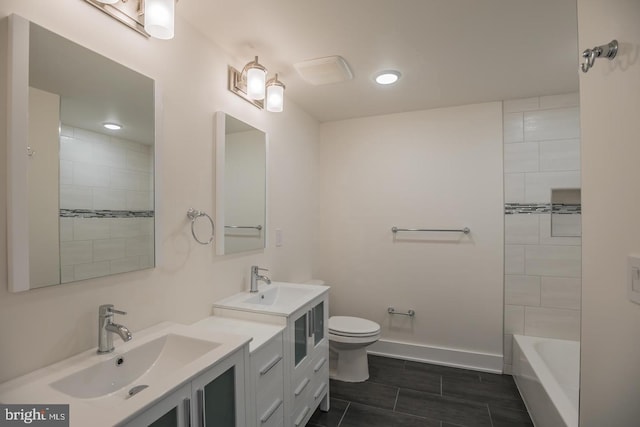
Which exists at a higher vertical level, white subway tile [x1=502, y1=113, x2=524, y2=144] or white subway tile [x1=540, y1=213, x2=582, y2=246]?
white subway tile [x1=502, y1=113, x2=524, y2=144]

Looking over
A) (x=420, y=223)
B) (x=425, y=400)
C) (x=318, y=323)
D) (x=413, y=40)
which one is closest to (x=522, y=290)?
(x=420, y=223)

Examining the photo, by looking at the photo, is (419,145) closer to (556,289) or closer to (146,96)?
(556,289)

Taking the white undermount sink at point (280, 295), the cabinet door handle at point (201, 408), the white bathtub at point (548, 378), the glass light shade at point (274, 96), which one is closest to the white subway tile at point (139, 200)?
the cabinet door handle at point (201, 408)

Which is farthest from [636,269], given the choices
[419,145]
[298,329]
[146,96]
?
[419,145]

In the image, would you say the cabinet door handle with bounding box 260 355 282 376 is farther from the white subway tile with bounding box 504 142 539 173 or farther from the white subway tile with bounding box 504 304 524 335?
the white subway tile with bounding box 504 142 539 173

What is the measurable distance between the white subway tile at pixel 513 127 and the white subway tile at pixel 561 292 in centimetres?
122

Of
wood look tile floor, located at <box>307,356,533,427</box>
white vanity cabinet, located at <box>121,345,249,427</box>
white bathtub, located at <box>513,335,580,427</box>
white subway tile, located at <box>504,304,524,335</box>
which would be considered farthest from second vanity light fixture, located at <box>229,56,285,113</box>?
white subway tile, located at <box>504,304,524,335</box>

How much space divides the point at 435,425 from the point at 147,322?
186 centimetres

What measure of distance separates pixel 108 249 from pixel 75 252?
0.39 ft

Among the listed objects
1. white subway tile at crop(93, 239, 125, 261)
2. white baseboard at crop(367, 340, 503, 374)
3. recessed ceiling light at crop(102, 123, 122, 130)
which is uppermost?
recessed ceiling light at crop(102, 123, 122, 130)

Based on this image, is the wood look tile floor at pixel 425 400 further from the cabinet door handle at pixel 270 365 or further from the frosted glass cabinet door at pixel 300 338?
the cabinet door handle at pixel 270 365

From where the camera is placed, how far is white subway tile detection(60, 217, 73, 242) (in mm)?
1083

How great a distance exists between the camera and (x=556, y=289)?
2.56 meters

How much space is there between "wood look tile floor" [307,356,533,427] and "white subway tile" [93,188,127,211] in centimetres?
175
